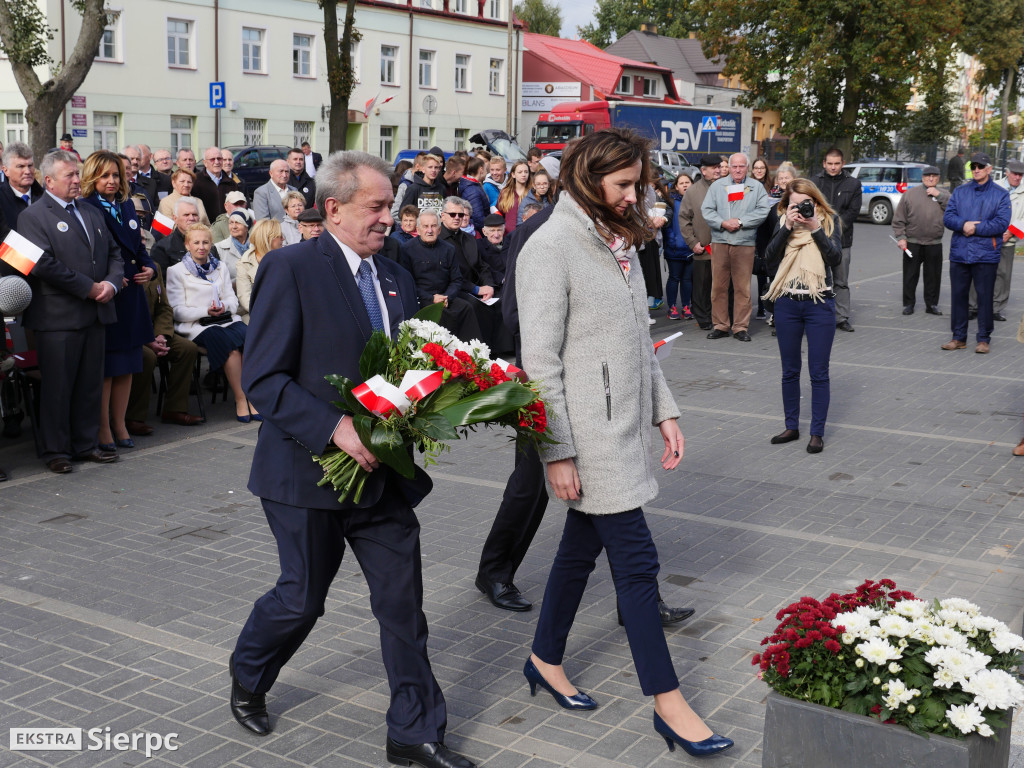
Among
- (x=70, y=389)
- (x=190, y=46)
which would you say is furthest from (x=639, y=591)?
(x=190, y=46)

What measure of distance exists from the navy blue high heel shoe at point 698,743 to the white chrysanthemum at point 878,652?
88 cm

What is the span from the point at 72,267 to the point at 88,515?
1.95 m

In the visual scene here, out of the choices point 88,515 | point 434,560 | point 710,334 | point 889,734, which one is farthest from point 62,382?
point 710,334

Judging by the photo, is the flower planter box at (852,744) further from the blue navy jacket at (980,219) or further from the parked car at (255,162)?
the parked car at (255,162)

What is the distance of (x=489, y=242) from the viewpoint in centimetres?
1242

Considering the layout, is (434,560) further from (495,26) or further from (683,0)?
(495,26)

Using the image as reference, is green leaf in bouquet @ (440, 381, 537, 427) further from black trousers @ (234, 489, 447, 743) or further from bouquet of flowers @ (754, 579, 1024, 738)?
bouquet of flowers @ (754, 579, 1024, 738)

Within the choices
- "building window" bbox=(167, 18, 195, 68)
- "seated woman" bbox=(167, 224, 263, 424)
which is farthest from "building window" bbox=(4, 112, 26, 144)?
"seated woman" bbox=(167, 224, 263, 424)

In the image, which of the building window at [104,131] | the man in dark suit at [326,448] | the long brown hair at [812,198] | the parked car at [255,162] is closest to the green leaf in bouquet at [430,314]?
the man in dark suit at [326,448]

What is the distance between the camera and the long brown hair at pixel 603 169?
3.90 metres

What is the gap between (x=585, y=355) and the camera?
12.8 ft

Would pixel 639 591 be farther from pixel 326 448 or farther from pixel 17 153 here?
pixel 17 153

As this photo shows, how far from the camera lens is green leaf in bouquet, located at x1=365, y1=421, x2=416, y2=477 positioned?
3.42 metres

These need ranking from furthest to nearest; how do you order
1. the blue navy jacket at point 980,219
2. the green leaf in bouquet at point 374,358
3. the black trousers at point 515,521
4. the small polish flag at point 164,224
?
the blue navy jacket at point 980,219 → the small polish flag at point 164,224 → the black trousers at point 515,521 → the green leaf in bouquet at point 374,358
